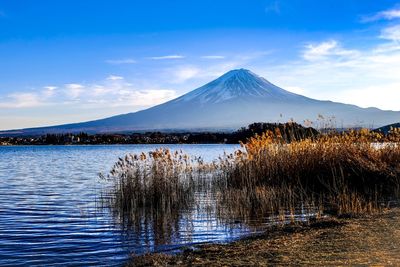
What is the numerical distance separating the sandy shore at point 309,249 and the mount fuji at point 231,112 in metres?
137

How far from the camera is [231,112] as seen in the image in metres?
162

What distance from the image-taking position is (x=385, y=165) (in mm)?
16375

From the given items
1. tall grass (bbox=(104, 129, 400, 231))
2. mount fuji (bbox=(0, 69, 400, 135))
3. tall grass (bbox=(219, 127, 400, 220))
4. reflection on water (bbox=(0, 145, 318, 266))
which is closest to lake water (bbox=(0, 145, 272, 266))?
reflection on water (bbox=(0, 145, 318, 266))

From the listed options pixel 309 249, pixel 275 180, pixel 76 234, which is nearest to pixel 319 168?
pixel 275 180

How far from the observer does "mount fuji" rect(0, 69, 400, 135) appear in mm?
155125

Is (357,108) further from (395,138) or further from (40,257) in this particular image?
(40,257)

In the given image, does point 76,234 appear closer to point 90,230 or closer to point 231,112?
point 90,230

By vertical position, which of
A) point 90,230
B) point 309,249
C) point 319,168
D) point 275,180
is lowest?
point 90,230

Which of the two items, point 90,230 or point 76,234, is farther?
point 90,230

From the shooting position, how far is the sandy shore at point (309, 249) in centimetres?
718

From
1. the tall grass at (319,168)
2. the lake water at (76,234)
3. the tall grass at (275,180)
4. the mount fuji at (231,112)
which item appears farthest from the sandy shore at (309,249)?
the mount fuji at (231,112)

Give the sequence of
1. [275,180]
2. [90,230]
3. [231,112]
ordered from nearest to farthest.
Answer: [90,230]
[275,180]
[231,112]

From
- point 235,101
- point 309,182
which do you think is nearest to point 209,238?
point 309,182

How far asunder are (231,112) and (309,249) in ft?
509
